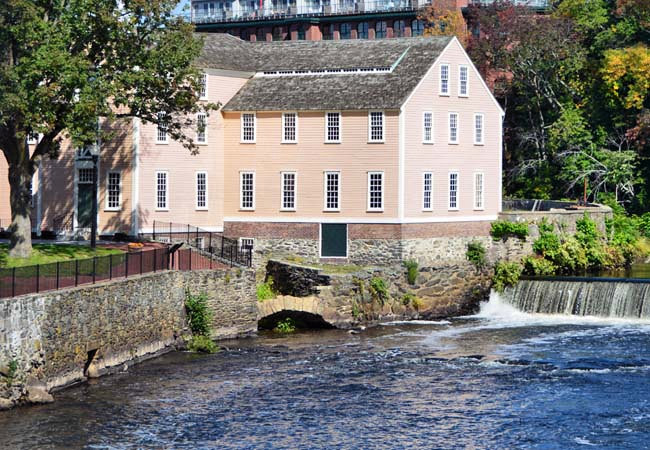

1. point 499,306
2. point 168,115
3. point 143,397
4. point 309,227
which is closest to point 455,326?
point 499,306

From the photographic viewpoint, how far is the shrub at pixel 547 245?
61.1 m

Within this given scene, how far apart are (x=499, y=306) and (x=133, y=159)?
1720 cm

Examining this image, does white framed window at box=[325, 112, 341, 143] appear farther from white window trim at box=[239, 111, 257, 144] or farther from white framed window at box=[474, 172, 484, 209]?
white framed window at box=[474, 172, 484, 209]

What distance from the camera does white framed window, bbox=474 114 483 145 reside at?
59.9 metres

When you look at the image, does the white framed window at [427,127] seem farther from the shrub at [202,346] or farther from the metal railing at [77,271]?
the shrub at [202,346]

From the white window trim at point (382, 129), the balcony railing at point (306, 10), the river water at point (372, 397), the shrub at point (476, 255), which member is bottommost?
the river water at point (372, 397)

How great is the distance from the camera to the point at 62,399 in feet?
120

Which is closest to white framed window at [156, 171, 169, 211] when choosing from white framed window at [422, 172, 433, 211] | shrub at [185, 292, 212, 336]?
shrub at [185, 292, 212, 336]

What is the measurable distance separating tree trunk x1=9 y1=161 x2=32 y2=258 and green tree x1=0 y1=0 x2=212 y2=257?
0.04 m

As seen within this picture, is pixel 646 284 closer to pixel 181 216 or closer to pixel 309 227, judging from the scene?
pixel 309 227

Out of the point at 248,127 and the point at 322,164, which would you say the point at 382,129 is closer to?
the point at 322,164

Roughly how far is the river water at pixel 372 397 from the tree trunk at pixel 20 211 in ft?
24.3

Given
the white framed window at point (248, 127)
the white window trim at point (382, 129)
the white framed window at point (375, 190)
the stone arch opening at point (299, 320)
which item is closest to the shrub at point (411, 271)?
the white framed window at point (375, 190)

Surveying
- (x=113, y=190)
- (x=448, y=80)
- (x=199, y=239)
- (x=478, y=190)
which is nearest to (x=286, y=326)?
(x=199, y=239)
